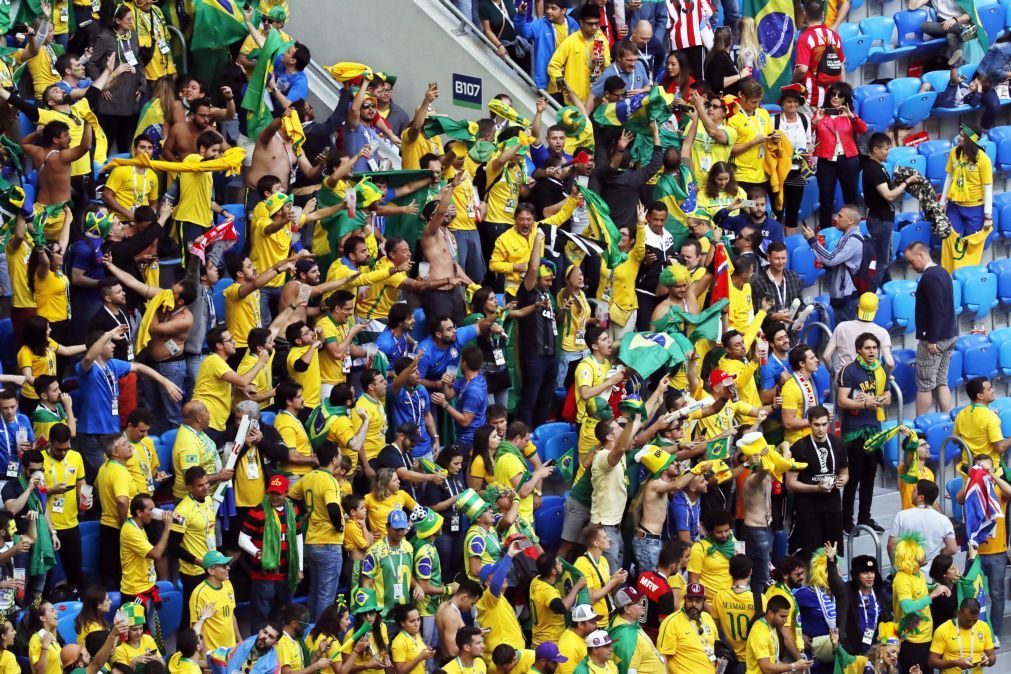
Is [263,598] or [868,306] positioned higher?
[868,306]

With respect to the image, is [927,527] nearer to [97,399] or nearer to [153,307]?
[153,307]

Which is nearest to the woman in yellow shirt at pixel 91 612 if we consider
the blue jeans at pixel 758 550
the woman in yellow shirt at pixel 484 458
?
the woman in yellow shirt at pixel 484 458

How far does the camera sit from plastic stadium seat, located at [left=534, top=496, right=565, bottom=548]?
1653 cm

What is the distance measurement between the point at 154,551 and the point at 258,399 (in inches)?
56.5

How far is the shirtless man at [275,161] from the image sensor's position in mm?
16922

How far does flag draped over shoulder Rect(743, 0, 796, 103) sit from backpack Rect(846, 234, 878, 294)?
7.19ft

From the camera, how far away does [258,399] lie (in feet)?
50.5

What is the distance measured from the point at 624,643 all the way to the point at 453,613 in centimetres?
122

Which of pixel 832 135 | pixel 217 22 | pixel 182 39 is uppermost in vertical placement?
pixel 217 22

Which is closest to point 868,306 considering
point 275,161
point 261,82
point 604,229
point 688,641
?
point 604,229

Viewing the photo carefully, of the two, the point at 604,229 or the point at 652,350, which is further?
the point at 604,229

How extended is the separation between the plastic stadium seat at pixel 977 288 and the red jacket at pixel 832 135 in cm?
145

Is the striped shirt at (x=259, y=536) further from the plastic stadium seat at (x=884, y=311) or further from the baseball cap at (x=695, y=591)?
the plastic stadium seat at (x=884, y=311)

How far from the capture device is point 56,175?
51.4ft
